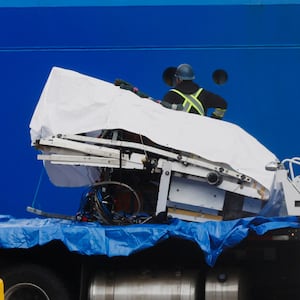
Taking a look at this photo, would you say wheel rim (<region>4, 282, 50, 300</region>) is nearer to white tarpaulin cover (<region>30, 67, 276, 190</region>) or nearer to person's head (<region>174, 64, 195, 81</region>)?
white tarpaulin cover (<region>30, 67, 276, 190</region>)

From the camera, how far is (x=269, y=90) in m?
8.12

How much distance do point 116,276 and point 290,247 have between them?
134 centimetres

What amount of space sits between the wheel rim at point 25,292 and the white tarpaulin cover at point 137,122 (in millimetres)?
1142

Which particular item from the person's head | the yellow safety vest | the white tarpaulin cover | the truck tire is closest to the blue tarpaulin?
the truck tire

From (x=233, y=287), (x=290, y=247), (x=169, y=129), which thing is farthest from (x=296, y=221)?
(x=169, y=129)

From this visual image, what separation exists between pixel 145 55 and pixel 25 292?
3804 mm

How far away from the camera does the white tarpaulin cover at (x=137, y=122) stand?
17.7 feet

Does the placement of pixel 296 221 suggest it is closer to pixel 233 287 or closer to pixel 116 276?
pixel 233 287

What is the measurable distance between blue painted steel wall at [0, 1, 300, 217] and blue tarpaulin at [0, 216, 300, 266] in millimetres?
3004

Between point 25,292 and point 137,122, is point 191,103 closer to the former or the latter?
point 137,122

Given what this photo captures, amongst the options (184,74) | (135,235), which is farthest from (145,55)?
(135,235)

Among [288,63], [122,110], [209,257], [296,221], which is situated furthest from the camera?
[288,63]

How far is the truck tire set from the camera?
5199 mm

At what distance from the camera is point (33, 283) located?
521cm
